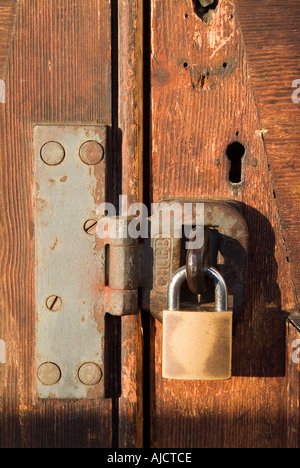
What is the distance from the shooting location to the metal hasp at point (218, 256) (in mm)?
610

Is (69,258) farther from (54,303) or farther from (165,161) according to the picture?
(165,161)

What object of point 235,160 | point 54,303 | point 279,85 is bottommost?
point 54,303

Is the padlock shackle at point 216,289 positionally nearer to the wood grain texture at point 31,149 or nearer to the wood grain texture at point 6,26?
the wood grain texture at point 31,149

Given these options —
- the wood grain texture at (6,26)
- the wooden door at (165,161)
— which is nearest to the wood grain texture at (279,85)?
the wooden door at (165,161)

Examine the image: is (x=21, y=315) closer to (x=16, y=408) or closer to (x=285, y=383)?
(x=16, y=408)

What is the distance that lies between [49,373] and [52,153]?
32cm

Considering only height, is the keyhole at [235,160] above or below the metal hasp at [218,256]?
above

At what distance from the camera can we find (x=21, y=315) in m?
0.65

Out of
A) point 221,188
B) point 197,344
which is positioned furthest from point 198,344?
point 221,188

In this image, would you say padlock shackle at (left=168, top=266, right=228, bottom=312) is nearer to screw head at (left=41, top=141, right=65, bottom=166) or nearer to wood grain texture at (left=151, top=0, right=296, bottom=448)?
wood grain texture at (left=151, top=0, right=296, bottom=448)

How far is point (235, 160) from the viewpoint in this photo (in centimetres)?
65

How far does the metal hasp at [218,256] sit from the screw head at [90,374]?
12cm

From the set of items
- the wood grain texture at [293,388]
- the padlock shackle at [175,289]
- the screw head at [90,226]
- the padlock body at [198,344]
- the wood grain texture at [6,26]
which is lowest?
the wood grain texture at [293,388]
